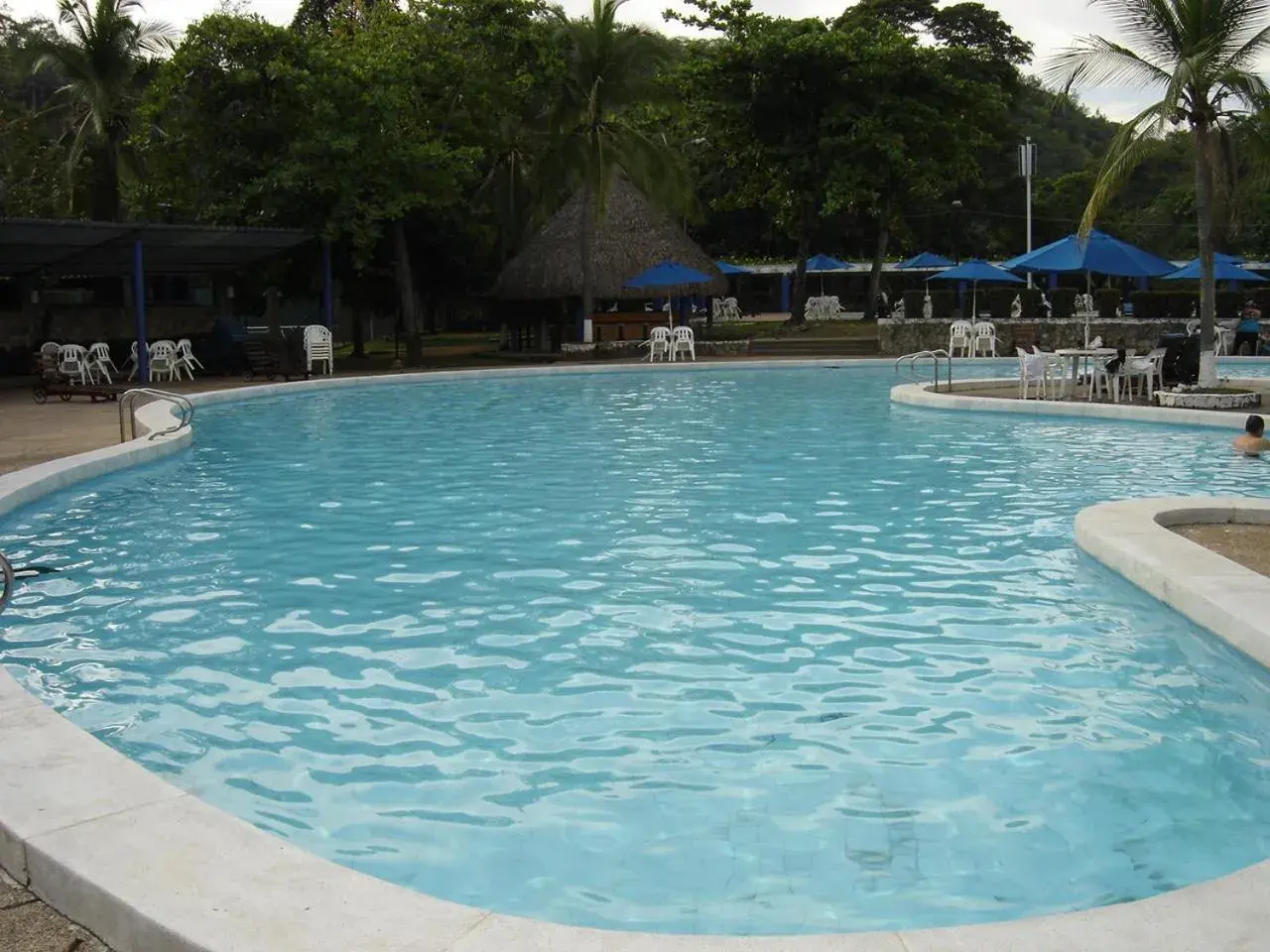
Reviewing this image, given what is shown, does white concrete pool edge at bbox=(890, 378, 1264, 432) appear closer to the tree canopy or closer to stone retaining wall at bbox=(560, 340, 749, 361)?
the tree canopy

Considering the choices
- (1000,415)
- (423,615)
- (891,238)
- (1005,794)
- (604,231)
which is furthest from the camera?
(891,238)

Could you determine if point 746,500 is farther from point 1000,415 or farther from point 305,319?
point 305,319

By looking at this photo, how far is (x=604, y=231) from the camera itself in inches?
1320

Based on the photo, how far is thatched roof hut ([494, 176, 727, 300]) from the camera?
105ft

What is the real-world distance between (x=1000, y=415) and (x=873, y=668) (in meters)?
11.1

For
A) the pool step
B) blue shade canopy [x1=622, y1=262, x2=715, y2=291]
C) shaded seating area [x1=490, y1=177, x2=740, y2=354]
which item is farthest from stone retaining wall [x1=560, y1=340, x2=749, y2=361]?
blue shade canopy [x1=622, y1=262, x2=715, y2=291]

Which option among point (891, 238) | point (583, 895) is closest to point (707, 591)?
point (583, 895)

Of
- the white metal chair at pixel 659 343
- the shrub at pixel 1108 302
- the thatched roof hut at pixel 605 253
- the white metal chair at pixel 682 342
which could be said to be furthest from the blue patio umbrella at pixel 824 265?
the white metal chair at pixel 659 343

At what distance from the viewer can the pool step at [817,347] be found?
30.1 m

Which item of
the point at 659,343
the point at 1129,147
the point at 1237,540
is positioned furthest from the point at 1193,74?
the point at 659,343

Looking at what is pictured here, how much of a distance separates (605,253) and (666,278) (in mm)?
2300

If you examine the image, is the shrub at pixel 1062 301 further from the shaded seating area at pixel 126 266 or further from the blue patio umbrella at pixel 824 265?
the shaded seating area at pixel 126 266

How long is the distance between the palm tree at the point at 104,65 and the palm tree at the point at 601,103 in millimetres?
8997

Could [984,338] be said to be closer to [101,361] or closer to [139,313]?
[139,313]
